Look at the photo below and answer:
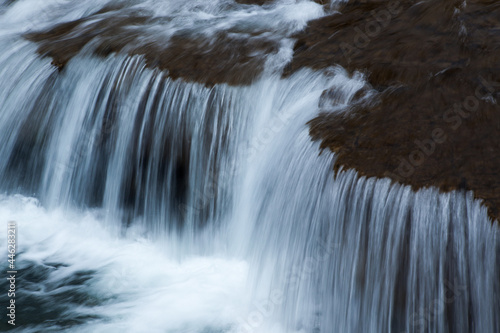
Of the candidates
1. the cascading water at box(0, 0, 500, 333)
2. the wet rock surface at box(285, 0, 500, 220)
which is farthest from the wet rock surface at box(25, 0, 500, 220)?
the cascading water at box(0, 0, 500, 333)

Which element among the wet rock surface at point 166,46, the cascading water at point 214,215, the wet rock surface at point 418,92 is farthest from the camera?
the wet rock surface at point 166,46

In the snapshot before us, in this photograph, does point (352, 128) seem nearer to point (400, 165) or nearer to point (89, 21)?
point (400, 165)

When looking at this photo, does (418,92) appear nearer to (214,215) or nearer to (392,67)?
(392,67)

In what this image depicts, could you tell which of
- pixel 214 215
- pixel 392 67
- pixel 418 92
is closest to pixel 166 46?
pixel 214 215

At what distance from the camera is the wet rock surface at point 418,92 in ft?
13.1

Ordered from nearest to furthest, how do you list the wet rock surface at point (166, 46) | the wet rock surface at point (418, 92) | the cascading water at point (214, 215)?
the cascading water at point (214, 215) → the wet rock surface at point (418, 92) → the wet rock surface at point (166, 46)

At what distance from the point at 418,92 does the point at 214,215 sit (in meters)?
1.82

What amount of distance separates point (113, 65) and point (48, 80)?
0.75 meters

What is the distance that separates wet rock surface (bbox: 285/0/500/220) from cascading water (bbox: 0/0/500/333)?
0.14m

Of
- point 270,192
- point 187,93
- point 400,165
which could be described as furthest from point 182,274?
point 400,165

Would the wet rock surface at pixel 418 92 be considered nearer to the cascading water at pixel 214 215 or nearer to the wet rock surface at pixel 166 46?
the cascading water at pixel 214 215

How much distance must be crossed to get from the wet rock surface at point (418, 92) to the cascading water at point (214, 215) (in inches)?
5.5

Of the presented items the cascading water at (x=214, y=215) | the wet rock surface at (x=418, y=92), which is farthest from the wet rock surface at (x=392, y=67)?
the cascading water at (x=214, y=215)

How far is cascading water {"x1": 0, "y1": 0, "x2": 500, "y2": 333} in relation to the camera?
12.5 ft
